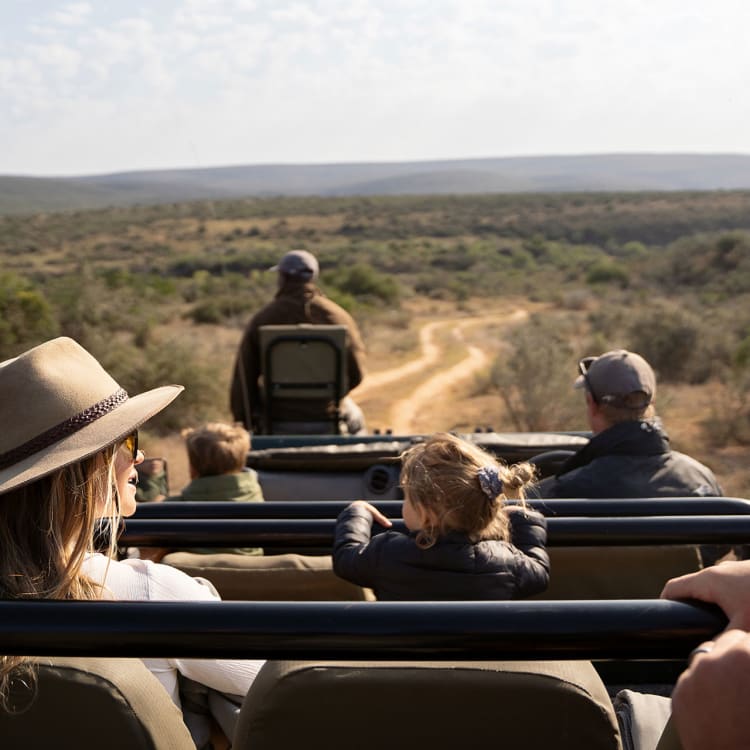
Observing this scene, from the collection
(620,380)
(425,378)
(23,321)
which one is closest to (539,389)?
(425,378)

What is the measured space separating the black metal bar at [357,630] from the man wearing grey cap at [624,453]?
2.38 meters

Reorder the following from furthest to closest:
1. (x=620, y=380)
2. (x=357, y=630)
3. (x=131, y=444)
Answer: (x=620, y=380), (x=131, y=444), (x=357, y=630)

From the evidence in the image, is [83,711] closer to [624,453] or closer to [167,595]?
[167,595]

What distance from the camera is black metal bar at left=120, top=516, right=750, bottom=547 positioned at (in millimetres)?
1842

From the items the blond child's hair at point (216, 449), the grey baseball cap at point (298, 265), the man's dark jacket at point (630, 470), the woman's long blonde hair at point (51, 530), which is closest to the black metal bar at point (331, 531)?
the woman's long blonde hair at point (51, 530)

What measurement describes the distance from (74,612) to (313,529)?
0.82 meters

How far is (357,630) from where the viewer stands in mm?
1198

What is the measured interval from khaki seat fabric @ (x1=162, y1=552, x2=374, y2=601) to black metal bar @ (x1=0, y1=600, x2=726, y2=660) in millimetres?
1268

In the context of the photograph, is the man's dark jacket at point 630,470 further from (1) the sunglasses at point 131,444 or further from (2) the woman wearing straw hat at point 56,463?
(2) the woman wearing straw hat at point 56,463

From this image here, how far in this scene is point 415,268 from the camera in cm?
4156

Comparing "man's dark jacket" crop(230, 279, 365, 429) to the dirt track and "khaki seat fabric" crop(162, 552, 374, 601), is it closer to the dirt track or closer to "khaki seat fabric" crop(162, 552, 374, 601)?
the dirt track

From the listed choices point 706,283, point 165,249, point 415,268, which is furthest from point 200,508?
point 165,249

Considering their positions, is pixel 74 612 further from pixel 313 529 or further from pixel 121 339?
pixel 121 339

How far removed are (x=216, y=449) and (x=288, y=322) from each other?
3231 mm
